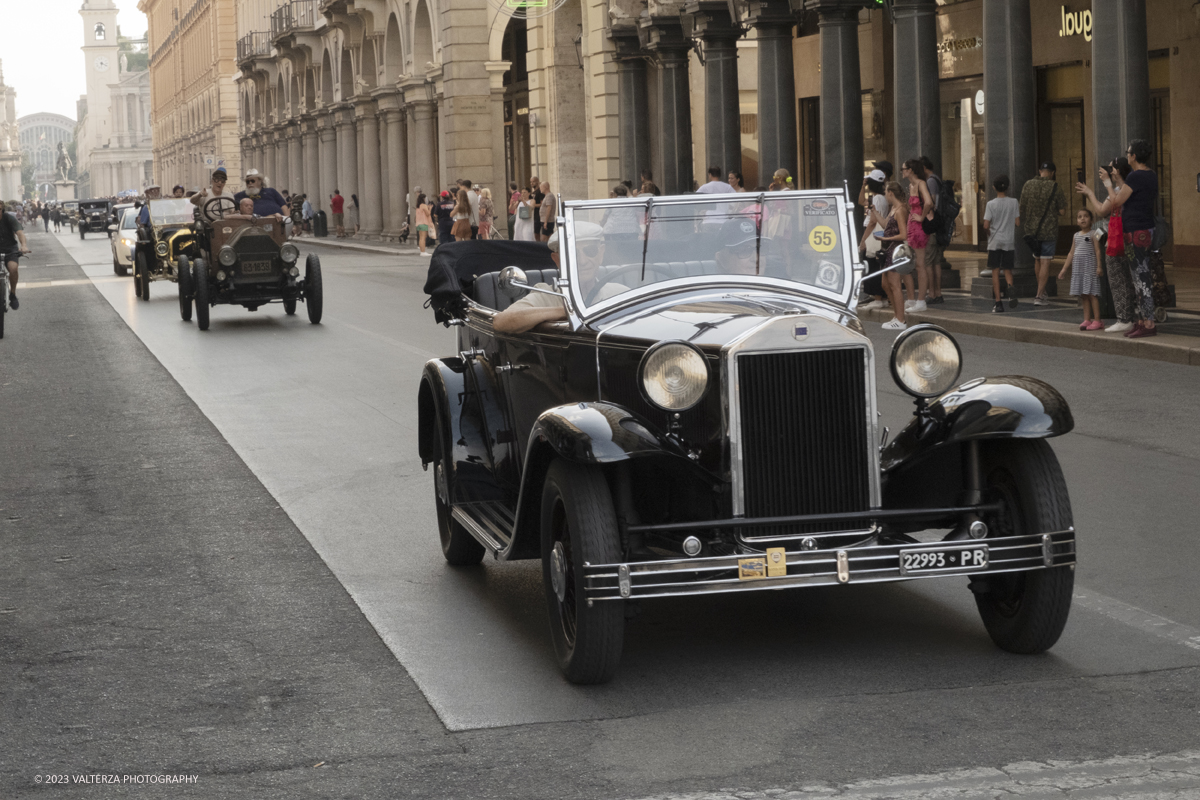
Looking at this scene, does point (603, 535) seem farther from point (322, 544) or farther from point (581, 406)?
point (322, 544)

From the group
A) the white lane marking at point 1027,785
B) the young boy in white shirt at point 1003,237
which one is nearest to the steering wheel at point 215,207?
the young boy in white shirt at point 1003,237

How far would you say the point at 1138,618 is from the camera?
6023mm

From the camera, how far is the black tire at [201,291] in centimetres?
2030

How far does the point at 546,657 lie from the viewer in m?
5.77

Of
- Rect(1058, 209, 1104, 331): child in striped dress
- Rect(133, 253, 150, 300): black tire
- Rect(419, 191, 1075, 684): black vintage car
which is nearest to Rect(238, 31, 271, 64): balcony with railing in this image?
Rect(133, 253, 150, 300): black tire

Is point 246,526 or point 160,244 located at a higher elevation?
point 160,244

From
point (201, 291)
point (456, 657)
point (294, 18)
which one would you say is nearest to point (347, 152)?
point (294, 18)

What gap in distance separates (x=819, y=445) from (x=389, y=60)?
49.4m

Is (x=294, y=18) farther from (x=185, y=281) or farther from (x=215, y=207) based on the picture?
(x=185, y=281)

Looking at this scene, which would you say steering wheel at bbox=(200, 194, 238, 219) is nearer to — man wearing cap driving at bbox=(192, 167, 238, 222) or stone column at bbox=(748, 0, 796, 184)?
man wearing cap driving at bbox=(192, 167, 238, 222)

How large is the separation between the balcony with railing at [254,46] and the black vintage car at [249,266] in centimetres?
5632

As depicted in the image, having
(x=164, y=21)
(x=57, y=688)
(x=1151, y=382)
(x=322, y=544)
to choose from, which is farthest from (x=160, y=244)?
(x=164, y=21)

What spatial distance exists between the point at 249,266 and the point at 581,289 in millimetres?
15343

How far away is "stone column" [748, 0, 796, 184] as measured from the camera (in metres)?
26.4
